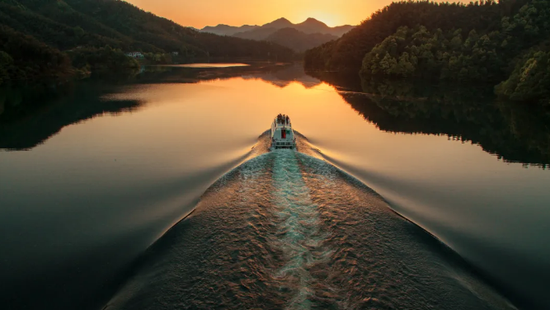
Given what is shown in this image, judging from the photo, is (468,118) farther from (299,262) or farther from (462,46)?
(462,46)

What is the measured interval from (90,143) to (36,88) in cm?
4128

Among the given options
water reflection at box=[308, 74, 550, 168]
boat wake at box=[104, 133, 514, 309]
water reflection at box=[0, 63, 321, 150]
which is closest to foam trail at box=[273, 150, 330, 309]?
boat wake at box=[104, 133, 514, 309]

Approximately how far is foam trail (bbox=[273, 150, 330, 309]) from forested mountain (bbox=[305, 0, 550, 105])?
4178 centimetres

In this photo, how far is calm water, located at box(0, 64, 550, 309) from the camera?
28.6ft

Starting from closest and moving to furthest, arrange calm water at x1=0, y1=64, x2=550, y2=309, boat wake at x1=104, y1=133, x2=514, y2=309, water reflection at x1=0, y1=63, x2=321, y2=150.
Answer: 1. boat wake at x1=104, y1=133, x2=514, y2=309
2. calm water at x1=0, y1=64, x2=550, y2=309
3. water reflection at x1=0, y1=63, x2=321, y2=150

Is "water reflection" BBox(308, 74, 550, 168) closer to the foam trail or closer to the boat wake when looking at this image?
the boat wake

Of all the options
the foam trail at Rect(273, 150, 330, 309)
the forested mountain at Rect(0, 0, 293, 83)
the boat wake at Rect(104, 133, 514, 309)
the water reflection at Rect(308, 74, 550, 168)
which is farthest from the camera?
the forested mountain at Rect(0, 0, 293, 83)

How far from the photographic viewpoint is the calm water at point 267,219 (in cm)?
872

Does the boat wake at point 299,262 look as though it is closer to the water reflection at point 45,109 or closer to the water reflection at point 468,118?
the water reflection at point 468,118

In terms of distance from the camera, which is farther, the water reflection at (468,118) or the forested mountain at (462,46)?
the forested mountain at (462,46)

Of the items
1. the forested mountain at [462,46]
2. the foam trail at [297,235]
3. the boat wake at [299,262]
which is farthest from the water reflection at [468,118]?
the foam trail at [297,235]

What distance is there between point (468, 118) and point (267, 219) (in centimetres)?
3427

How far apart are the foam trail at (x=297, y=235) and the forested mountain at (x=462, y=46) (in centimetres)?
4178

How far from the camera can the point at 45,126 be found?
29.8 metres
